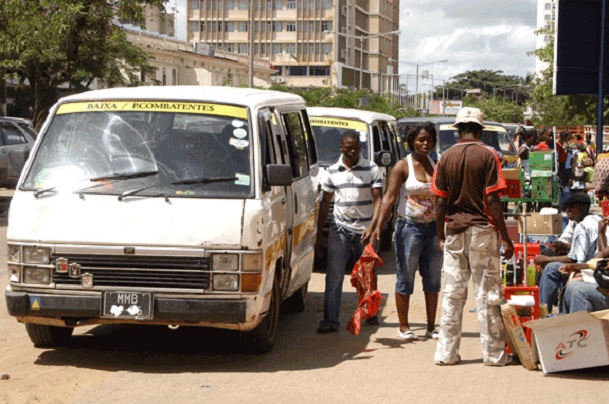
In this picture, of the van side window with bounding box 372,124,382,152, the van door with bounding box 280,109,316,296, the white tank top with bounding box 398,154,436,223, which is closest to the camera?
the white tank top with bounding box 398,154,436,223

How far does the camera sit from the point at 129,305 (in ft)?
26.4

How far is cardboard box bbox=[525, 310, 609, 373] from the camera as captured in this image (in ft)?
26.1

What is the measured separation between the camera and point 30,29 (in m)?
31.4

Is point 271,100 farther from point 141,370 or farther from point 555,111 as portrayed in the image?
point 555,111

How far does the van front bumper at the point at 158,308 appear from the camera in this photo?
8.03 meters

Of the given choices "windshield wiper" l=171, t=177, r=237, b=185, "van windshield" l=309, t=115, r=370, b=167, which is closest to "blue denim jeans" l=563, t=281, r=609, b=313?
"windshield wiper" l=171, t=177, r=237, b=185

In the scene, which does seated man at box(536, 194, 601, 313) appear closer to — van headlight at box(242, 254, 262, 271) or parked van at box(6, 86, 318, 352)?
parked van at box(6, 86, 318, 352)

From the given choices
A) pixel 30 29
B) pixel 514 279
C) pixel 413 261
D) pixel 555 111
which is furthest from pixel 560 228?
pixel 555 111

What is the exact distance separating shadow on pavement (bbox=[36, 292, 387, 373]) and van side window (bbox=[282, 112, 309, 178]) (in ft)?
4.64

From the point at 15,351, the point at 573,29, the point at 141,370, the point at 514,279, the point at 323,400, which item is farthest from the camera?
the point at 573,29

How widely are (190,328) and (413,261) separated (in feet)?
6.83

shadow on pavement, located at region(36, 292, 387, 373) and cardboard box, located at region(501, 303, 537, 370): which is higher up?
cardboard box, located at region(501, 303, 537, 370)

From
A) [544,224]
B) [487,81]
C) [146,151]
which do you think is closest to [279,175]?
[146,151]

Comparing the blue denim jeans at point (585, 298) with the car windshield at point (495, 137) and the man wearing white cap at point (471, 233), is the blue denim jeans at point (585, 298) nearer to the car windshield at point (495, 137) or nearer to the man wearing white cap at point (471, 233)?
the man wearing white cap at point (471, 233)
